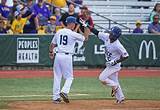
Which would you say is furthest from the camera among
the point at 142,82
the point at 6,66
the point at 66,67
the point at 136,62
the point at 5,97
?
the point at 136,62

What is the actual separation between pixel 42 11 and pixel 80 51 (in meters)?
2.26

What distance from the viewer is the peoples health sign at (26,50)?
68.1ft

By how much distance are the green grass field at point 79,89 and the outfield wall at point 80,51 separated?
3019mm

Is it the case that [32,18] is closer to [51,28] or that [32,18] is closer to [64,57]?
[51,28]

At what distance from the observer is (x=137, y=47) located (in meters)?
22.4

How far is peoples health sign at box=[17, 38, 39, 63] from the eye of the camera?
20.8m

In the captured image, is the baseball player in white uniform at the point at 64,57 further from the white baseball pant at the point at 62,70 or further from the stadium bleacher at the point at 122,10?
the stadium bleacher at the point at 122,10

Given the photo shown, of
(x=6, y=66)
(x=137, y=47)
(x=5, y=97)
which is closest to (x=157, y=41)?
(x=137, y=47)

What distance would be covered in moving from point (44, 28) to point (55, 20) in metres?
0.76

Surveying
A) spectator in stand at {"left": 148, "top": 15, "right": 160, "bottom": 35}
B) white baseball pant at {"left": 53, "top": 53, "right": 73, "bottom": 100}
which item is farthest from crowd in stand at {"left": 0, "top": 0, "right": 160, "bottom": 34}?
white baseball pant at {"left": 53, "top": 53, "right": 73, "bottom": 100}

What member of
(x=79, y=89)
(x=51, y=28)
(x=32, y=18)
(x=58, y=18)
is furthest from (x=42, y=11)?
(x=79, y=89)

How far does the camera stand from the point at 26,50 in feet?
68.3

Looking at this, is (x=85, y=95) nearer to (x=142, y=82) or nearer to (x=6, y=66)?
(x=142, y=82)

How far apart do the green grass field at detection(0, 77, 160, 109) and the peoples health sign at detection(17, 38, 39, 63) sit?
2961mm
